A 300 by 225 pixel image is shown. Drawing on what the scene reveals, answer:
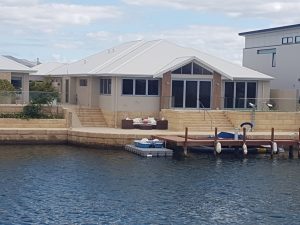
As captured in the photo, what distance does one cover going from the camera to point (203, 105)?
49.5 metres

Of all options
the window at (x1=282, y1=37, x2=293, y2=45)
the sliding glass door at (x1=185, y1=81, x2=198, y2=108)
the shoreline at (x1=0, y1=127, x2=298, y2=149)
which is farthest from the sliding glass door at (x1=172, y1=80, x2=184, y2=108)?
the window at (x1=282, y1=37, x2=293, y2=45)

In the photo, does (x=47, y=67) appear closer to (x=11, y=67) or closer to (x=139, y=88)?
(x=11, y=67)

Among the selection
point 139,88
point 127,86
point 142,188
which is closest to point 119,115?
point 127,86

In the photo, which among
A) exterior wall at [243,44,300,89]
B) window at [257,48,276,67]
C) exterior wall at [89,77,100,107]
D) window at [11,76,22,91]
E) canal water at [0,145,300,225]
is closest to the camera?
canal water at [0,145,300,225]

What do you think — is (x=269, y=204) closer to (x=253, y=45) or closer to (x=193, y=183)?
(x=193, y=183)

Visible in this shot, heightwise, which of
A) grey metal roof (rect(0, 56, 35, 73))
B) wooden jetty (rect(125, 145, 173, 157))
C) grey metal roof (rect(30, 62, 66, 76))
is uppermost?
grey metal roof (rect(30, 62, 66, 76))

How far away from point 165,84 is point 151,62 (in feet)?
11.3

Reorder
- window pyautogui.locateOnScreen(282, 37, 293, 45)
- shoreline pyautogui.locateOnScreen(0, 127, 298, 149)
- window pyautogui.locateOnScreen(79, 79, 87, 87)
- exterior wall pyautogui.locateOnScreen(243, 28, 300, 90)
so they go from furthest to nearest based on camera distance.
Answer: window pyautogui.locateOnScreen(282, 37, 293, 45), exterior wall pyautogui.locateOnScreen(243, 28, 300, 90), window pyautogui.locateOnScreen(79, 79, 87, 87), shoreline pyautogui.locateOnScreen(0, 127, 298, 149)

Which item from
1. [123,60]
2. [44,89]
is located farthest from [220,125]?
[44,89]

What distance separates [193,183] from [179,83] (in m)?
18.0

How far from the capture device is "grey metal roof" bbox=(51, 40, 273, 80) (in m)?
48.6

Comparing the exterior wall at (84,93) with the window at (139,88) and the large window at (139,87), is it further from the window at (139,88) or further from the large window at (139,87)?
the window at (139,88)

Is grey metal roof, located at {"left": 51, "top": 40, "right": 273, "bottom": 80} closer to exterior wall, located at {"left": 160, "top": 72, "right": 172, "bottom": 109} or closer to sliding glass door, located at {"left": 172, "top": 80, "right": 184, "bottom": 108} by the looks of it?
exterior wall, located at {"left": 160, "top": 72, "right": 172, "bottom": 109}

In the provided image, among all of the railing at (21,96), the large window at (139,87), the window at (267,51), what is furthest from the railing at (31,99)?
the window at (267,51)
